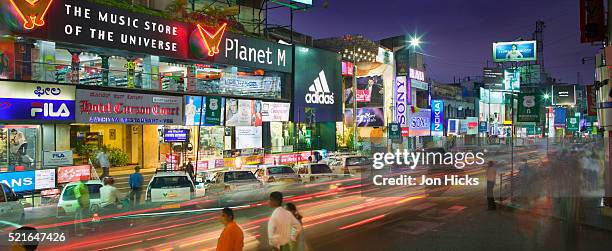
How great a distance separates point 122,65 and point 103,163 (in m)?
8.03

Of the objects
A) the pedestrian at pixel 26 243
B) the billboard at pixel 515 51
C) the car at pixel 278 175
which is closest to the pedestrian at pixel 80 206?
the pedestrian at pixel 26 243

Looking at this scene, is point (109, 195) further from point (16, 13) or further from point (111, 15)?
point (111, 15)

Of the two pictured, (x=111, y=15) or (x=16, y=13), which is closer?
(x=16, y=13)

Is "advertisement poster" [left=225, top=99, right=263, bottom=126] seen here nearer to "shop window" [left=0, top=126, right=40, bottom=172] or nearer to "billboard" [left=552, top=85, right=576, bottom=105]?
"shop window" [left=0, top=126, right=40, bottom=172]

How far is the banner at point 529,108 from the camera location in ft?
84.2

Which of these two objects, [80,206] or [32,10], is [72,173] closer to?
[80,206]

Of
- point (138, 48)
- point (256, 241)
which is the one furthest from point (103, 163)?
point (256, 241)

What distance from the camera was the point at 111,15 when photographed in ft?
87.7

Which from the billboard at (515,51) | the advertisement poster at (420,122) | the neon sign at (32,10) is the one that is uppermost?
the billboard at (515,51)

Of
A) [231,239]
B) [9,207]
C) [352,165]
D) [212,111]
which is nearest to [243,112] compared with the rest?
[212,111]

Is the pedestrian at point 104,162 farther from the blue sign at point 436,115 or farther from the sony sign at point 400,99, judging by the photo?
the blue sign at point 436,115

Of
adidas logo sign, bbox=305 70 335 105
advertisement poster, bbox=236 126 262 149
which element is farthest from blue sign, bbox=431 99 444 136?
advertisement poster, bbox=236 126 262 149

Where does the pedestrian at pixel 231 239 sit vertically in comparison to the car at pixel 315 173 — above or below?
above

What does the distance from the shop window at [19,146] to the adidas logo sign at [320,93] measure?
20.2 m
